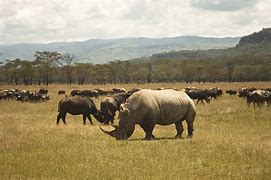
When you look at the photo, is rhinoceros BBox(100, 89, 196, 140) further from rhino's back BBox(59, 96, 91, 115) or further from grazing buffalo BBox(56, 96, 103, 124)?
rhino's back BBox(59, 96, 91, 115)

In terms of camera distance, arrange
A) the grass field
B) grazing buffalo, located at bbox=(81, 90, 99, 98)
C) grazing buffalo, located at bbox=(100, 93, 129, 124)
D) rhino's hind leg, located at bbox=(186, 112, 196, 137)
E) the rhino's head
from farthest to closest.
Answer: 1. grazing buffalo, located at bbox=(81, 90, 99, 98)
2. grazing buffalo, located at bbox=(100, 93, 129, 124)
3. rhino's hind leg, located at bbox=(186, 112, 196, 137)
4. the rhino's head
5. the grass field

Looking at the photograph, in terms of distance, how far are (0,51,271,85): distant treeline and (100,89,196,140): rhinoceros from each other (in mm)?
104557

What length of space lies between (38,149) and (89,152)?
7.34 ft

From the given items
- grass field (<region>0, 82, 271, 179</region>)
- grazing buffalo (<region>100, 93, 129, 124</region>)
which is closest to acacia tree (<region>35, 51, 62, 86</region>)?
grazing buffalo (<region>100, 93, 129, 124</region>)

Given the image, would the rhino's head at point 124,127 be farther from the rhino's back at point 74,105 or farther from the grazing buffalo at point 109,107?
the rhino's back at point 74,105

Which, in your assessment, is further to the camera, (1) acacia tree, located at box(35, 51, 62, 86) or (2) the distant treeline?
(2) the distant treeline

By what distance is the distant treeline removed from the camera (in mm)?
125188

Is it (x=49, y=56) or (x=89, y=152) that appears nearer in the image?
(x=89, y=152)

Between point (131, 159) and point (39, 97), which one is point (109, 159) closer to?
point (131, 159)

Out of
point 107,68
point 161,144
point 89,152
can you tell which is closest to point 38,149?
point 89,152

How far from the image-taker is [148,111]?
19.5 meters

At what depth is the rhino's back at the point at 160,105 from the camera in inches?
769

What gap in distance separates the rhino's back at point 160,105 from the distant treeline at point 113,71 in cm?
10442

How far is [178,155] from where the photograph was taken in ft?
49.3
